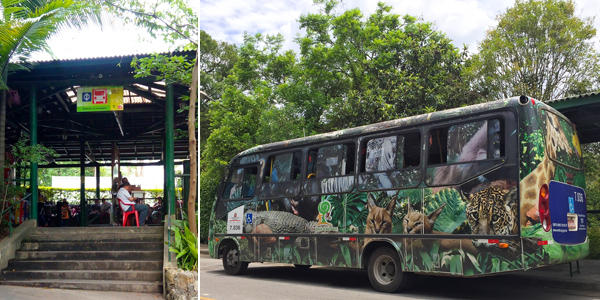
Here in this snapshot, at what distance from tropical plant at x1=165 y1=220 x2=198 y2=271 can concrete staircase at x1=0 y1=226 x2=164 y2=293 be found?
0.44 meters

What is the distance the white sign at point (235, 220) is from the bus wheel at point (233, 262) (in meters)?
0.38

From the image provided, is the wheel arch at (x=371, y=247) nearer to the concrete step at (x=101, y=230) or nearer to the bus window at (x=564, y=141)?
the bus window at (x=564, y=141)

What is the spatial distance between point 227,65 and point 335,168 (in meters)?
19.6

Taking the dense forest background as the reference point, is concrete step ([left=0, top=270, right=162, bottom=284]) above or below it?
below

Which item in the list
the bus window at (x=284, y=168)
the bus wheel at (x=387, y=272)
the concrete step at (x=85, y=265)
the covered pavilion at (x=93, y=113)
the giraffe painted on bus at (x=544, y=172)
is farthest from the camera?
the covered pavilion at (x=93, y=113)

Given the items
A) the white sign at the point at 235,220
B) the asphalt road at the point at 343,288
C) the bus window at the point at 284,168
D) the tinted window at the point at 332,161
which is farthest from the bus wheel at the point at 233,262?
the tinted window at the point at 332,161

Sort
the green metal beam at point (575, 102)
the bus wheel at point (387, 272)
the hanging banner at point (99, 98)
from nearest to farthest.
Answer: the bus wheel at point (387, 272) → the green metal beam at point (575, 102) → the hanging banner at point (99, 98)

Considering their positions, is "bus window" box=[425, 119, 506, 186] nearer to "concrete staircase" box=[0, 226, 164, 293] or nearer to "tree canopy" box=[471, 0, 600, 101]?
"concrete staircase" box=[0, 226, 164, 293]

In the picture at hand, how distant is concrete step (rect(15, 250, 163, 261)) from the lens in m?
10.8

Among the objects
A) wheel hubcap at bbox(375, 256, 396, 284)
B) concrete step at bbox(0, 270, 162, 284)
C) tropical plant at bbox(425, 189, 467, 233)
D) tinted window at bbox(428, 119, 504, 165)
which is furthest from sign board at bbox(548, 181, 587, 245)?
concrete step at bbox(0, 270, 162, 284)

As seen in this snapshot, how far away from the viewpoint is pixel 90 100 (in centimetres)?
1338

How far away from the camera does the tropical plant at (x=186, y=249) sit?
10.1 metres

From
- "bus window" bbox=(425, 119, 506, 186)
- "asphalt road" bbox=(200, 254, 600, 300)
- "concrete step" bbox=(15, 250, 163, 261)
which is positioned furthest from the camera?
"concrete step" bbox=(15, 250, 163, 261)

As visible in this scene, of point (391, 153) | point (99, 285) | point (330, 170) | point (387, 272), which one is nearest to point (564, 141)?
point (391, 153)
